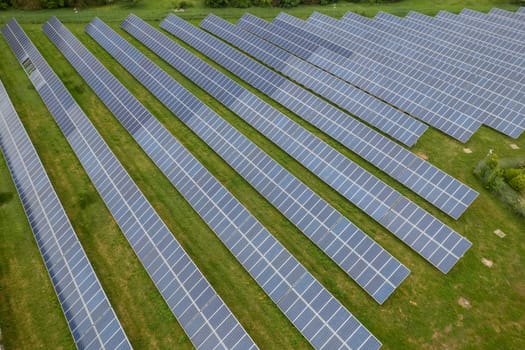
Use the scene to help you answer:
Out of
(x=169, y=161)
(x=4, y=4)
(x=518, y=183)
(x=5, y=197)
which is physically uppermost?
(x=4, y=4)

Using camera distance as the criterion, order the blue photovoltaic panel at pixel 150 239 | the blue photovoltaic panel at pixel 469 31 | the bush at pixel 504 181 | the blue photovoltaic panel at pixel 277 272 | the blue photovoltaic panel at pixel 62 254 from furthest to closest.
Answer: the blue photovoltaic panel at pixel 469 31 → the bush at pixel 504 181 → the blue photovoltaic panel at pixel 150 239 → the blue photovoltaic panel at pixel 62 254 → the blue photovoltaic panel at pixel 277 272

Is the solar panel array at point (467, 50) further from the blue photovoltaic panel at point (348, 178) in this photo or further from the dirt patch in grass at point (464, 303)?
the dirt patch in grass at point (464, 303)

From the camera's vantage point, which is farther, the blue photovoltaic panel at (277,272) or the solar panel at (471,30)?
the solar panel at (471,30)

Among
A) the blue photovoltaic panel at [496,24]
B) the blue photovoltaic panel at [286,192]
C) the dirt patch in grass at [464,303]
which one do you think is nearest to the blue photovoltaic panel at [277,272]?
the blue photovoltaic panel at [286,192]

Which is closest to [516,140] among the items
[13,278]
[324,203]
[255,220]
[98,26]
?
[324,203]

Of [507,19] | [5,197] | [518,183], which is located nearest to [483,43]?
[507,19]

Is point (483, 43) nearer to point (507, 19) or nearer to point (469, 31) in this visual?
point (469, 31)

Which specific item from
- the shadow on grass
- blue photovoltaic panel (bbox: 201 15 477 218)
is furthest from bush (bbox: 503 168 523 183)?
the shadow on grass

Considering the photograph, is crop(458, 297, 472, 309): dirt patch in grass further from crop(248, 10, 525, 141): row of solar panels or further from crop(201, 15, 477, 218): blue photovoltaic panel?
crop(248, 10, 525, 141): row of solar panels
